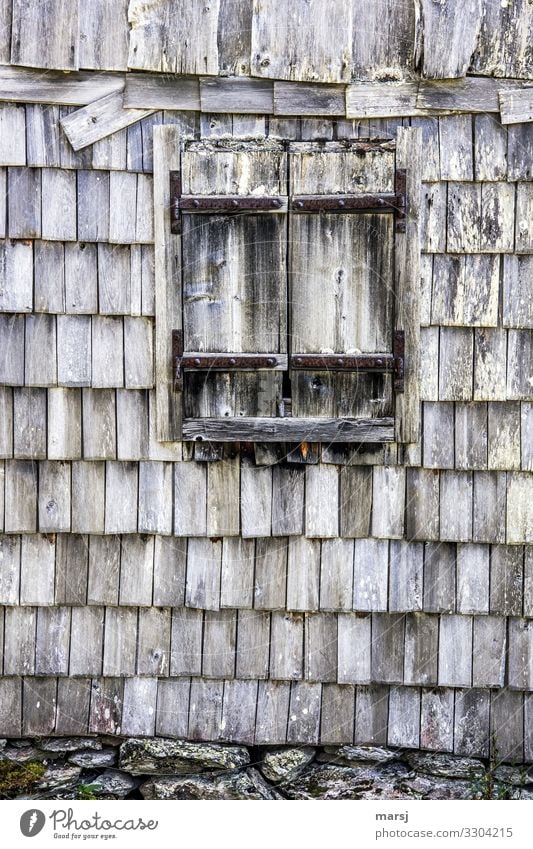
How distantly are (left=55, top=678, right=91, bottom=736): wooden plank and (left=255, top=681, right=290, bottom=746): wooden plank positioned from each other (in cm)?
77

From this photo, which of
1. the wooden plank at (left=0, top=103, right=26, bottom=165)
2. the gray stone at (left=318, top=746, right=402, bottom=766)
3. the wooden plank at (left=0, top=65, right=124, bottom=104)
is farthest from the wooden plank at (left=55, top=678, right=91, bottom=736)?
the wooden plank at (left=0, top=65, right=124, bottom=104)

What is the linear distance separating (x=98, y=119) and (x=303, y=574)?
6.88ft

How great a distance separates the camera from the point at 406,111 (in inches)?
126

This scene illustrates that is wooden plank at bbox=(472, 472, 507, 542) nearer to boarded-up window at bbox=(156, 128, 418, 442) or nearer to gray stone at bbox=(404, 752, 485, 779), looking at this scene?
boarded-up window at bbox=(156, 128, 418, 442)

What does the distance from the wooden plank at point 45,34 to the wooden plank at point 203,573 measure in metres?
Result: 2.05

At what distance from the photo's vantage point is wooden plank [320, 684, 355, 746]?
352 centimetres

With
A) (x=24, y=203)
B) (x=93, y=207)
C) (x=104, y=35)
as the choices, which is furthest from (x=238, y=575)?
(x=104, y=35)

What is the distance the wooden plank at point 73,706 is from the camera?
11.5 feet

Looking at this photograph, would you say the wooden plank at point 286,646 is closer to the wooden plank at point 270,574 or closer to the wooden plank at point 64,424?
the wooden plank at point 270,574

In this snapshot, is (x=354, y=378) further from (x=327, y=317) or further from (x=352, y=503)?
(x=352, y=503)

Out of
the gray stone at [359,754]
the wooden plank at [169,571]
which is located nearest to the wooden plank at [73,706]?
the wooden plank at [169,571]

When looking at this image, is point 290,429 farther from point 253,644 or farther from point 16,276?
point 16,276

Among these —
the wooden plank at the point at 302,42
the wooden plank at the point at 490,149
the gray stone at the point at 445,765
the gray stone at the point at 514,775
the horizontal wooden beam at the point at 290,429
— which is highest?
the wooden plank at the point at 302,42

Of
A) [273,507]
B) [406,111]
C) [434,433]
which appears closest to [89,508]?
[273,507]
